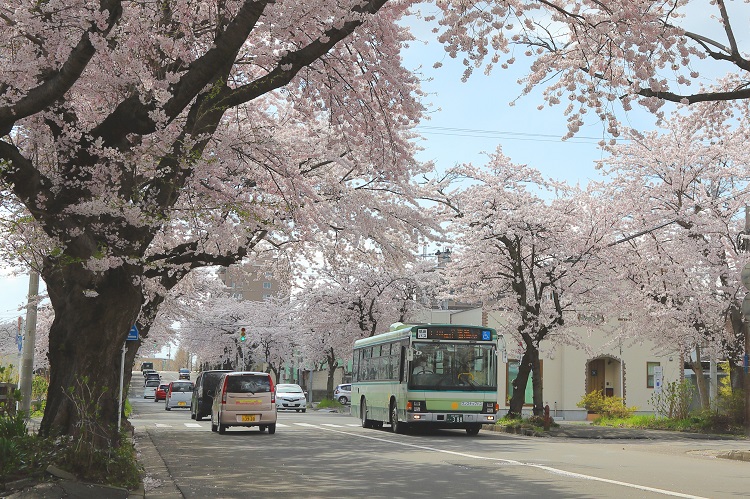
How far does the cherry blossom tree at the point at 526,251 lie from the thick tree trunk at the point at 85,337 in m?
18.1

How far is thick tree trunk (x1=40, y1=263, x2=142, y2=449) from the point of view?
11.4 m

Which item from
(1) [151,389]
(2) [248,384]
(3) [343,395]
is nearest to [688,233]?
(2) [248,384]

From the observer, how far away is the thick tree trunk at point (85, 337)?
11.4 m

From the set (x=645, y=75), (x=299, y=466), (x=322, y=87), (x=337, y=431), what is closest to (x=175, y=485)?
(x=299, y=466)

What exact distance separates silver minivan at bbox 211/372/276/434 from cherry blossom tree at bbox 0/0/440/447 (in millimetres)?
9831

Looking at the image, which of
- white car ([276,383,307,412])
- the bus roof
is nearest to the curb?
the bus roof

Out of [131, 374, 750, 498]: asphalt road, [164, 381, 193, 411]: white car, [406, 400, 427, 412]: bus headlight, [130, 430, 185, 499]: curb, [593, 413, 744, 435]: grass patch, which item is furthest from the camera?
[164, 381, 193, 411]: white car

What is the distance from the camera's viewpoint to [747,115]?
1717 cm

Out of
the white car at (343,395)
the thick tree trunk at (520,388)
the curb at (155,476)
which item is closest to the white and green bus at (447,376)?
the thick tree trunk at (520,388)

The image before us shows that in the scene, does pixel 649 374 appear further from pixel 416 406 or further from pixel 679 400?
pixel 416 406

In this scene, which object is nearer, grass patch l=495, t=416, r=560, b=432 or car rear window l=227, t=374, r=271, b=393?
car rear window l=227, t=374, r=271, b=393

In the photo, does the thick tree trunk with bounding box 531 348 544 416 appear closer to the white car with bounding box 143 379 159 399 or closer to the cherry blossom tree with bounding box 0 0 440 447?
the cherry blossom tree with bounding box 0 0 440 447

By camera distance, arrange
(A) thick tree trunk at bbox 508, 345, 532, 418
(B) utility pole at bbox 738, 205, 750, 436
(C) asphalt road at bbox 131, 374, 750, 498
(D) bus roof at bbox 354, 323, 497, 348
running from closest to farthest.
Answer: (C) asphalt road at bbox 131, 374, 750, 498, (B) utility pole at bbox 738, 205, 750, 436, (D) bus roof at bbox 354, 323, 497, 348, (A) thick tree trunk at bbox 508, 345, 532, 418

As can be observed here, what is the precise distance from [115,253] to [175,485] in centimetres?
333
